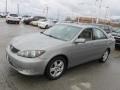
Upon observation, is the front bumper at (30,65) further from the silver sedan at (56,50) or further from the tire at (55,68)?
the tire at (55,68)

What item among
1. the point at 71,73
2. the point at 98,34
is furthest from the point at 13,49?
the point at 98,34

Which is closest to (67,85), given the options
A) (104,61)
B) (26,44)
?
(26,44)

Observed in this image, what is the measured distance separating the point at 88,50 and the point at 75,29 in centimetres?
81

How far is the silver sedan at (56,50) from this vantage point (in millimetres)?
3934

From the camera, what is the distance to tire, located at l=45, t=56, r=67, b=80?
13.8 ft

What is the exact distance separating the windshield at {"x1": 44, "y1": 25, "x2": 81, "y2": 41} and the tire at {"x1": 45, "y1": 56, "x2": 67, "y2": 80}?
0.74 m

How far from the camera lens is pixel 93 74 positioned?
5176mm

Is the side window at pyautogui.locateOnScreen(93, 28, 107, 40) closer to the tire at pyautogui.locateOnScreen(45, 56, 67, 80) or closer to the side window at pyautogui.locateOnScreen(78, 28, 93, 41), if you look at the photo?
the side window at pyautogui.locateOnScreen(78, 28, 93, 41)

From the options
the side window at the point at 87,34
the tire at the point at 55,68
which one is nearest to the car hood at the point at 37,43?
the tire at the point at 55,68

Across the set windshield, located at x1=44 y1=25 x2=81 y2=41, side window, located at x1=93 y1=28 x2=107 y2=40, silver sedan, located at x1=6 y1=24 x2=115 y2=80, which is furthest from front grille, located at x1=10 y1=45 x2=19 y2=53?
side window, located at x1=93 y1=28 x2=107 y2=40

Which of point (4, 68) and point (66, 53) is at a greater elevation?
point (66, 53)

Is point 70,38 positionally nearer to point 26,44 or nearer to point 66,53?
point 66,53

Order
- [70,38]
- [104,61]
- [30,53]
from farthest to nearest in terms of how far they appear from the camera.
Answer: [104,61]
[70,38]
[30,53]

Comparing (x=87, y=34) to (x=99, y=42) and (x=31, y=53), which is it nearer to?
(x=99, y=42)
